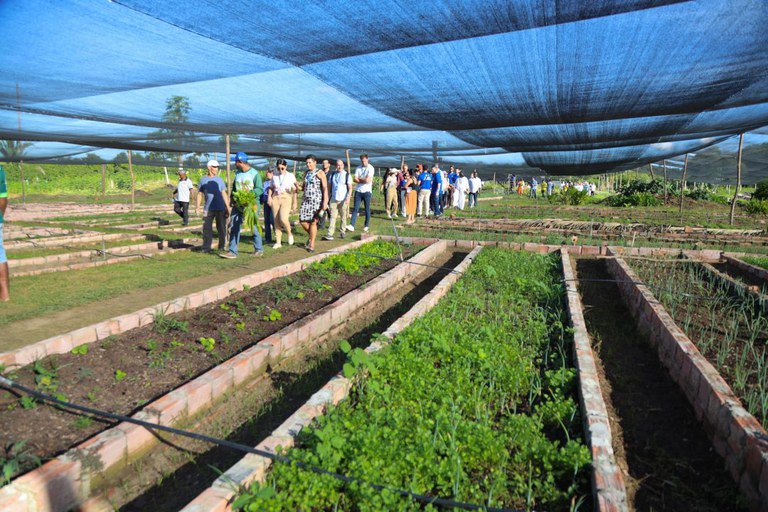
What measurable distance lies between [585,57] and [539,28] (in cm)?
85

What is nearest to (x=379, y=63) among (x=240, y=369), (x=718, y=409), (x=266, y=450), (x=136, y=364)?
(x=240, y=369)

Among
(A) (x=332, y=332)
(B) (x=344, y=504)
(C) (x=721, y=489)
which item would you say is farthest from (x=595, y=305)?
(B) (x=344, y=504)

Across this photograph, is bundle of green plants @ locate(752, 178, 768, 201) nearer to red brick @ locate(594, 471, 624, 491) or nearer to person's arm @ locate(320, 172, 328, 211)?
person's arm @ locate(320, 172, 328, 211)

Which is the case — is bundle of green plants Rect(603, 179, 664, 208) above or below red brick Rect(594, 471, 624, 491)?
above

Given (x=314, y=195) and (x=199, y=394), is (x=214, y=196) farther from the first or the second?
(x=199, y=394)

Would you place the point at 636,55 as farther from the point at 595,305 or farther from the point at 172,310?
the point at 172,310

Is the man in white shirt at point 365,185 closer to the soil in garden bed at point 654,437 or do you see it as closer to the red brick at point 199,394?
the soil in garden bed at point 654,437

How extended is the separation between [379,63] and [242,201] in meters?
3.48

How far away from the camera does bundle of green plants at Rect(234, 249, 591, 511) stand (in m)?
2.15

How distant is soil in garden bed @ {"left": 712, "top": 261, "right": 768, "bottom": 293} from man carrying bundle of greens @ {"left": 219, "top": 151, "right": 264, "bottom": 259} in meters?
6.83

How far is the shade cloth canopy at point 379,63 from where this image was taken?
3.86 m

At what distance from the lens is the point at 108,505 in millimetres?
2365

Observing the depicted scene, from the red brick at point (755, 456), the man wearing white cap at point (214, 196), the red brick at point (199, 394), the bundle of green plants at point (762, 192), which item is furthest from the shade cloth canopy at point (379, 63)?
the bundle of green plants at point (762, 192)

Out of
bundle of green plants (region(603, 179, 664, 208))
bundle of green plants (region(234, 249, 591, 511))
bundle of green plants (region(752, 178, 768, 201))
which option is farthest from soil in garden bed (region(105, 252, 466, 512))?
bundle of green plants (region(603, 179, 664, 208))
